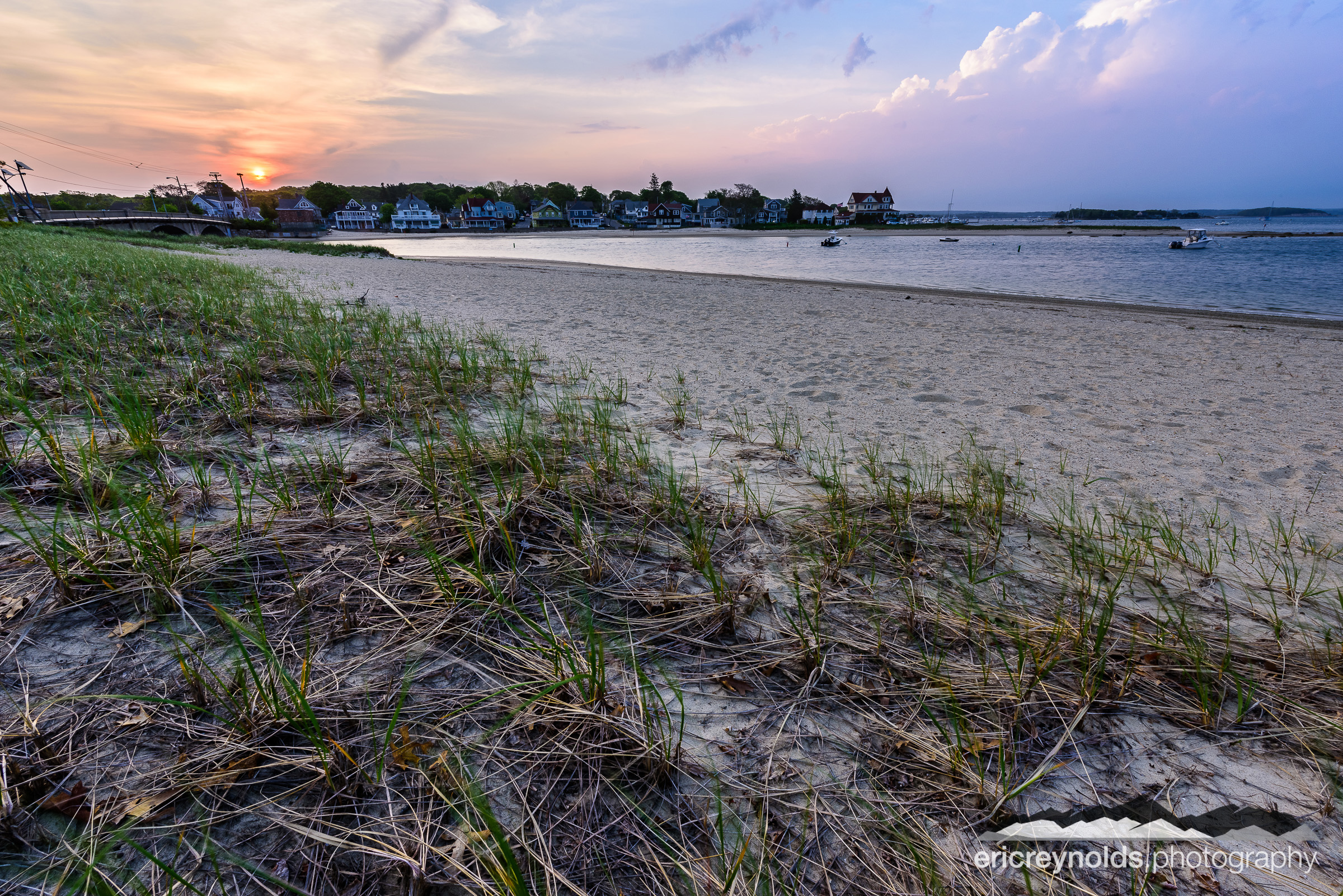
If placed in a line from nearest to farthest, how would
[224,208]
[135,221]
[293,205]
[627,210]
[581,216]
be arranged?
1. [135,221]
2. [293,205]
3. [224,208]
4. [581,216]
5. [627,210]

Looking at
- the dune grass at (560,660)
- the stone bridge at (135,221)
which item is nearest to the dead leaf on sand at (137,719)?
the dune grass at (560,660)

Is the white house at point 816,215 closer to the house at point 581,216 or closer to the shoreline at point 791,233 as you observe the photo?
the shoreline at point 791,233

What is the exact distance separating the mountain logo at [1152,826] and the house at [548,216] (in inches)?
5160

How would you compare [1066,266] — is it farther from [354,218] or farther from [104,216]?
[354,218]

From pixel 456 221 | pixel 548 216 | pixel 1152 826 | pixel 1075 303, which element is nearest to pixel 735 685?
pixel 1152 826

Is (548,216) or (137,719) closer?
(137,719)

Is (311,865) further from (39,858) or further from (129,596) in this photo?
(129,596)

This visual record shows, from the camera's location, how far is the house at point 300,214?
3615 inches

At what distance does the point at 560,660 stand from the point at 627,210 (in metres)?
138

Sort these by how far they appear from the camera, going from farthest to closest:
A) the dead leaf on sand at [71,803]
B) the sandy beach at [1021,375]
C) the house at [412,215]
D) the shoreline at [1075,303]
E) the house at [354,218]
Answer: the house at [354,218]
the house at [412,215]
the shoreline at [1075,303]
the sandy beach at [1021,375]
the dead leaf on sand at [71,803]

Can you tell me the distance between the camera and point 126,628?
166cm

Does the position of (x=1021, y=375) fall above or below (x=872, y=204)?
below

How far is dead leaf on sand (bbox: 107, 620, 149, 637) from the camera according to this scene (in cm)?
164

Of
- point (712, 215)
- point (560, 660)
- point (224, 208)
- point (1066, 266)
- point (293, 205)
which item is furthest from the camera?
point (712, 215)
